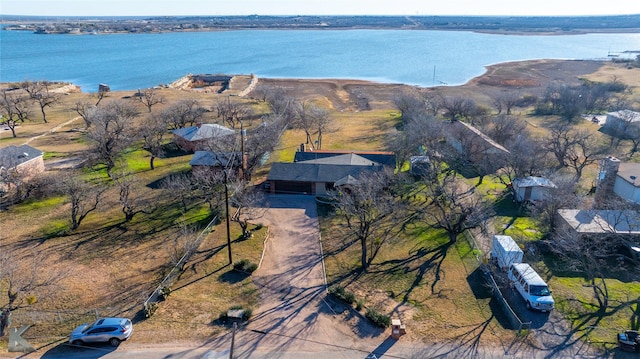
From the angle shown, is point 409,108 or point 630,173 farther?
point 409,108

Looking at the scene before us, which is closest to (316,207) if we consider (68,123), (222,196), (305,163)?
(305,163)

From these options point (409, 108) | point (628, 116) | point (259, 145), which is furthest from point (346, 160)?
point (628, 116)

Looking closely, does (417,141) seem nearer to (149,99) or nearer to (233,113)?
(233,113)

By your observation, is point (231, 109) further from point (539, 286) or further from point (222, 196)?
point (539, 286)

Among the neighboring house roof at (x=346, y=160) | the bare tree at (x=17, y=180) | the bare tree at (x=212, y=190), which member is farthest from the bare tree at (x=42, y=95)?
the neighboring house roof at (x=346, y=160)

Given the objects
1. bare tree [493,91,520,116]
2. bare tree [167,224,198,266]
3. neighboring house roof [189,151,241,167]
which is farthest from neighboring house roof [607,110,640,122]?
bare tree [167,224,198,266]

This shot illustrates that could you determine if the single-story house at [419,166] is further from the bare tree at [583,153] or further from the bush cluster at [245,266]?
the bush cluster at [245,266]
